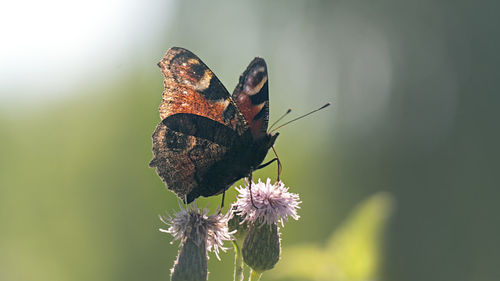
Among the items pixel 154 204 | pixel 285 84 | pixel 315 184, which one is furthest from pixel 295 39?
pixel 154 204

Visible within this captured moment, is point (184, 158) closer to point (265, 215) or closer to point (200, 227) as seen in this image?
point (200, 227)

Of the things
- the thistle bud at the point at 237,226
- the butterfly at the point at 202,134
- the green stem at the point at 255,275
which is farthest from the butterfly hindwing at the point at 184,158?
the green stem at the point at 255,275

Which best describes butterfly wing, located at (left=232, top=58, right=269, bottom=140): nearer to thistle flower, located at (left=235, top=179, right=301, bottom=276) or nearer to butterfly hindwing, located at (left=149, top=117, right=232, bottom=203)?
butterfly hindwing, located at (left=149, top=117, right=232, bottom=203)

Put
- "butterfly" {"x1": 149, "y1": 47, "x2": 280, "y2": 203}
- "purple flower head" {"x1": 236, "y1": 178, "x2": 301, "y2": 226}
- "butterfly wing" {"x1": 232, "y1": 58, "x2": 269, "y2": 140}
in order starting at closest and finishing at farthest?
"butterfly" {"x1": 149, "y1": 47, "x2": 280, "y2": 203} < "butterfly wing" {"x1": 232, "y1": 58, "x2": 269, "y2": 140} < "purple flower head" {"x1": 236, "y1": 178, "x2": 301, "y2": 226}

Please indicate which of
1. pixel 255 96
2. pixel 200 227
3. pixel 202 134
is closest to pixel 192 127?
pixel 202 134

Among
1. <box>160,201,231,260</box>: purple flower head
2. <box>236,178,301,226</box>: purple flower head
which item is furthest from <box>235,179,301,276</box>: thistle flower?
<box>160,201,231,260</box>: purple flower head

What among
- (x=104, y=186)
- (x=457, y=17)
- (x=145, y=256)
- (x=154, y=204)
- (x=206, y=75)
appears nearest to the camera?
(x=206, y=75)

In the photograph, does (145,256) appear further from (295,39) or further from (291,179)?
(295,39)
